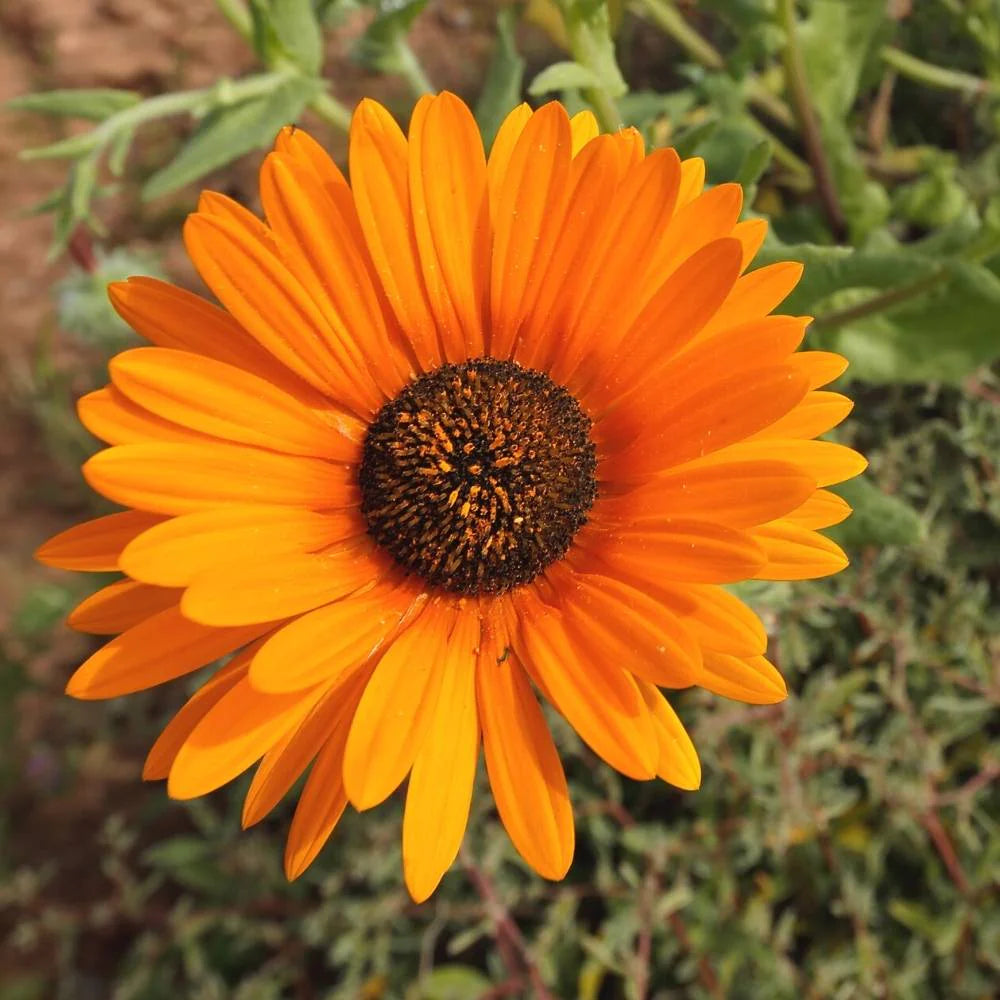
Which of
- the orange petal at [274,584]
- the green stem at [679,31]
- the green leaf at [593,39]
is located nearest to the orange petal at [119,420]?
the orange petal at [274,584]

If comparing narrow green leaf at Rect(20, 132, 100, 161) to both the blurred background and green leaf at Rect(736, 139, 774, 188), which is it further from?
green leaf at Rect(736, 139, 774, 188)

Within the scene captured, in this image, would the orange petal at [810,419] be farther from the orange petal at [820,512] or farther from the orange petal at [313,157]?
the orange petal at [313,157]

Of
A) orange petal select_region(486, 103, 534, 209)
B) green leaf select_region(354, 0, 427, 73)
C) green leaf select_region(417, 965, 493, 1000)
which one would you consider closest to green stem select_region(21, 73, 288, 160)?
green leaf select_region(354, 0, 427, 73)

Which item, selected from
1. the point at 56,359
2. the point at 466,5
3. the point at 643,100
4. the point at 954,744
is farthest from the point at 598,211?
the point at 56,359

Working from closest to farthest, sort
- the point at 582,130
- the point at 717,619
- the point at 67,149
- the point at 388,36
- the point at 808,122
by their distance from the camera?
the point at 717,619 → the point at 582,130 → the point at 67,149 → the point at 388,36 → the point at 808,122

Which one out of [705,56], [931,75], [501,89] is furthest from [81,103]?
[931,75]

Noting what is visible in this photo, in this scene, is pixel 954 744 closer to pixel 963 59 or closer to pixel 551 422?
pixel 551 422

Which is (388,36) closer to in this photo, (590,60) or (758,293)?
(590,60)
